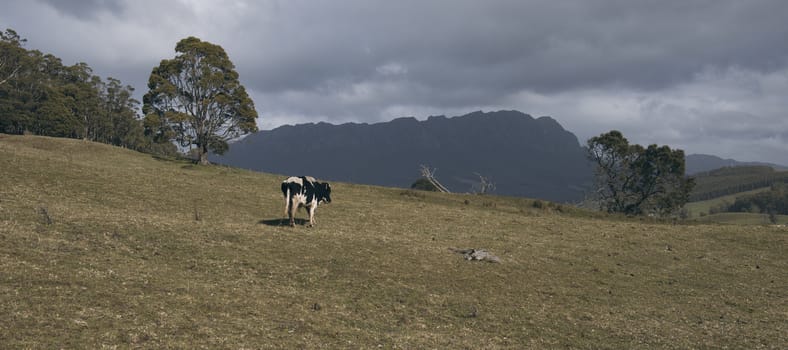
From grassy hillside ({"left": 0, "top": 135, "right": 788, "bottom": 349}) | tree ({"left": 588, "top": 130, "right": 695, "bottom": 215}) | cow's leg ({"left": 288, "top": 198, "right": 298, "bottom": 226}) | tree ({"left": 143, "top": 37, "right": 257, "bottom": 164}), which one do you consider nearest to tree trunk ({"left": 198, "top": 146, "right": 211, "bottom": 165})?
tree ({"left": 143, "top": 37, "right": 257, "bottom": 164})

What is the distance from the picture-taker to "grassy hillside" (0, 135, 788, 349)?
1366 cm

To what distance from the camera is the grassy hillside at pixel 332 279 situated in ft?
44.8

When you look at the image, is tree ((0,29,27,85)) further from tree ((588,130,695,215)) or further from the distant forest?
tree ((588,130,695,215))

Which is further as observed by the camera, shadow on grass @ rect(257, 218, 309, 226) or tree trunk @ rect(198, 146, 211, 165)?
tree trunk @ rect(198, 146, 211, 165)

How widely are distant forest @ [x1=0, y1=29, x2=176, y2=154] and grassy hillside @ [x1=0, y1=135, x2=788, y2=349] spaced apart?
165 ft

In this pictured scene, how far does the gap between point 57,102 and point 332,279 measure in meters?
94.3

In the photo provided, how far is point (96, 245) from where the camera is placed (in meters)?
19.5

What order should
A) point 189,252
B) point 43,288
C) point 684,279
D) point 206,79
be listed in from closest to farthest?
point 43,288 → point 189,252 → point 684,279 → point 206,79

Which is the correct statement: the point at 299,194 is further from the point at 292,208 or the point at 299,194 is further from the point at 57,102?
the point at 57,102

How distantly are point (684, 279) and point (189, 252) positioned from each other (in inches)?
1097

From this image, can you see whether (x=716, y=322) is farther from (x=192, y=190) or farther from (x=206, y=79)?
(x=206, y=79)

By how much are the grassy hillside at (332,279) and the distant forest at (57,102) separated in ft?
165

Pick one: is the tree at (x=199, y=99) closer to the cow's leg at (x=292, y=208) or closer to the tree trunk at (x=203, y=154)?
the tree trunk at (x=203, y=154)

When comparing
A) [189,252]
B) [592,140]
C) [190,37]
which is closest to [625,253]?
[189,252]
